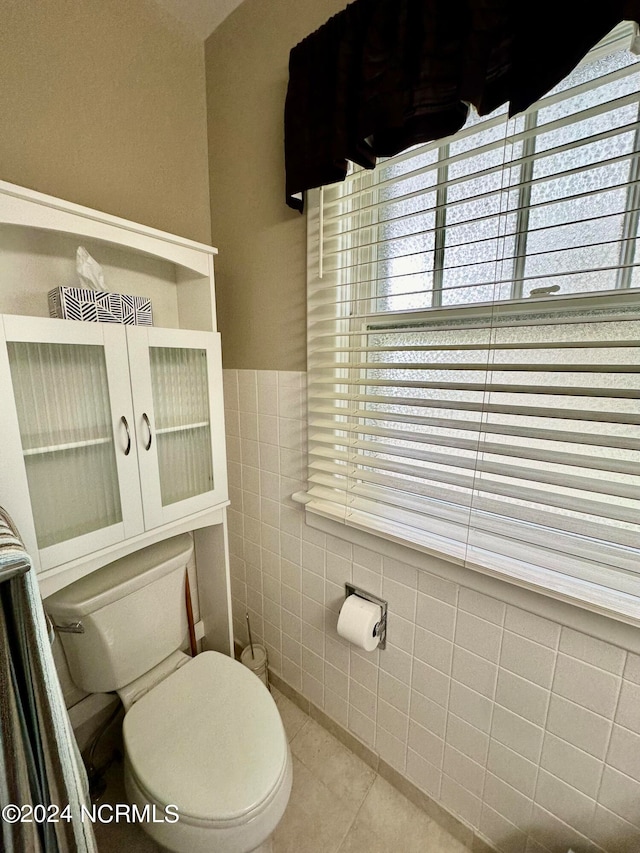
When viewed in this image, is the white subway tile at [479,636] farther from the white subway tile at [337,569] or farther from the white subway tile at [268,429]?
the white subway tile at [268,429]

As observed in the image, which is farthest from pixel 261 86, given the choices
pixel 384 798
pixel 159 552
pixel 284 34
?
pixel 384 798

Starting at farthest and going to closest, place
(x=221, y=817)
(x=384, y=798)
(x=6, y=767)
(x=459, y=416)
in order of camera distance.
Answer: (x=384, y=798) < (x=459, y=416) < (x=221, y=817) < (x=6, y=767)

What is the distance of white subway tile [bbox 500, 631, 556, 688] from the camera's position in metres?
0.84

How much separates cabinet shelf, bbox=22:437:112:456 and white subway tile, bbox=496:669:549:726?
4.06 feet

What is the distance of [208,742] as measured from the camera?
96 cm

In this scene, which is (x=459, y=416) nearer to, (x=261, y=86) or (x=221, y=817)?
(x=221, y=817)

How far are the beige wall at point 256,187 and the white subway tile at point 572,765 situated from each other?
1235 mm

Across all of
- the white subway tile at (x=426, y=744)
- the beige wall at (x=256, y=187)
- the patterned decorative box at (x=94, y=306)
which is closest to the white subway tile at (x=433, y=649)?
the white subway tile at (x=426, y=744)

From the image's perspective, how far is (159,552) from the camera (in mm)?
1261

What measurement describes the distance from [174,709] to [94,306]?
1.17m

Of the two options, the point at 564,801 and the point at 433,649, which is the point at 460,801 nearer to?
the point at 564,801

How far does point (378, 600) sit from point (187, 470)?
763mm

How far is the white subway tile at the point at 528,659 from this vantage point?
0.84 m

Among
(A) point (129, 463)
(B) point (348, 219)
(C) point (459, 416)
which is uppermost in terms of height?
(B) point (348, 219)
